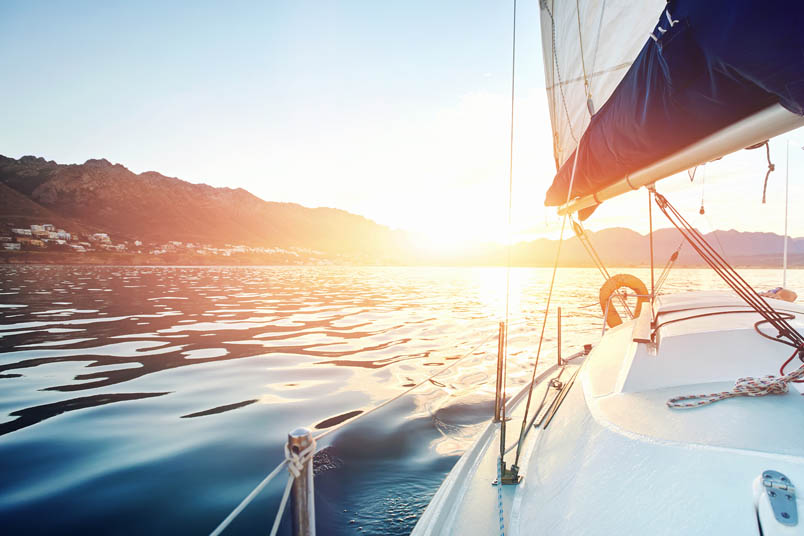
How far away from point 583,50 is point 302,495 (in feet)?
14.0

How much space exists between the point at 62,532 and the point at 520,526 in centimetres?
341

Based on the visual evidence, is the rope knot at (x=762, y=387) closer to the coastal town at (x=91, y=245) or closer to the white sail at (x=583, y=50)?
the white sail at (x=583, y=50)

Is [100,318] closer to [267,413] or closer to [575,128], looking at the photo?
[267,413]

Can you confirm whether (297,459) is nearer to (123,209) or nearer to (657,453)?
(657,453)

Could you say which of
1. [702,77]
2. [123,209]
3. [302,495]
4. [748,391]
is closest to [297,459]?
[302,495]

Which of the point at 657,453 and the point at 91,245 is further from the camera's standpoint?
the point at 91,245

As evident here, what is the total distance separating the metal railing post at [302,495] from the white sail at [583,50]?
3671 millimetres

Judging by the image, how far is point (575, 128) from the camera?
14.5 feet

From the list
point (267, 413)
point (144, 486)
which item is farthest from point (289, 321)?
point (144, 486)

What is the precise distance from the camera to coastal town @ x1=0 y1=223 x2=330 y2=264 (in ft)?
288

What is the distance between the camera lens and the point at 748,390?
169cm

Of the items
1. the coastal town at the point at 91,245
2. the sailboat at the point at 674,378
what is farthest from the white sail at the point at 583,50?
the coastal town at the point at 91,245

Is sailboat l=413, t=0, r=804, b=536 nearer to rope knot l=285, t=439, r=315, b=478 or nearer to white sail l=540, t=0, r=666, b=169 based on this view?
white sail l=540, t=0, r=666, b=169

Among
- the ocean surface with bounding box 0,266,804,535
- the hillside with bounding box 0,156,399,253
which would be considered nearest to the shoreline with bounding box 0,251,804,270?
the hillside with bounding box 0,156,399,253
